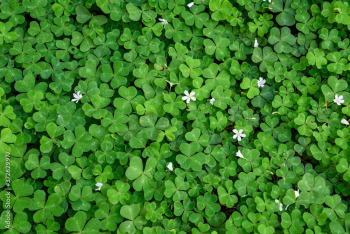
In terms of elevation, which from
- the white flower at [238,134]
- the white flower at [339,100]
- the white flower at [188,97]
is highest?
the white flower at [339,100]

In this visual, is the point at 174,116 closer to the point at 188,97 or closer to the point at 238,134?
the point at 188,97

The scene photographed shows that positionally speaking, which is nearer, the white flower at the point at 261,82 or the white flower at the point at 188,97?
the white flower at the point at 188,97

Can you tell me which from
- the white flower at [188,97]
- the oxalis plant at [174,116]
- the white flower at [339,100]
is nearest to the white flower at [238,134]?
the oxalis plant at [174,116]

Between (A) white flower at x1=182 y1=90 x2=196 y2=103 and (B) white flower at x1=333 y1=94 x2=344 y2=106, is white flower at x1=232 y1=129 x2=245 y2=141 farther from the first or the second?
(B) white flower at x1=333 y1=94 x2=344 y2=106

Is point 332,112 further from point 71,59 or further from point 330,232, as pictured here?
point 71,59

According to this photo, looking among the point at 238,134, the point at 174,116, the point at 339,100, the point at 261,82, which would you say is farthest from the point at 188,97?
the point at 339,100

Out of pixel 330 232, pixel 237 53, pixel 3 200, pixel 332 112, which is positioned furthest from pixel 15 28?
pixel 330 232

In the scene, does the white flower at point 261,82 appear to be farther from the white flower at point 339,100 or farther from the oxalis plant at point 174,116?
the white flower at point 339,100

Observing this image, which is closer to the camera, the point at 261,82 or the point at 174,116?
the point at 174,116

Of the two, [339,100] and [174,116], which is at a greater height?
[339,100]
